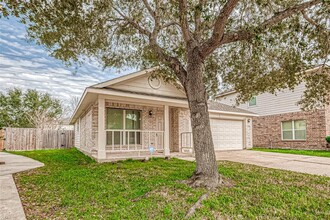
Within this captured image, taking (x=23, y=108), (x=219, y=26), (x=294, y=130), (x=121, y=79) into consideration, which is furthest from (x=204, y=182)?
(x=23, y=108)

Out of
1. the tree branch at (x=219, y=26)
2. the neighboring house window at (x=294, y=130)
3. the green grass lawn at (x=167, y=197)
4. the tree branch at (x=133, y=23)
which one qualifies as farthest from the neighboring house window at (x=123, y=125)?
the neighboring house window at (x=294, y=130)

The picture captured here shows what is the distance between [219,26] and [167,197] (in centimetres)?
382

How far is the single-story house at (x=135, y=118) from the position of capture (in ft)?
29.4

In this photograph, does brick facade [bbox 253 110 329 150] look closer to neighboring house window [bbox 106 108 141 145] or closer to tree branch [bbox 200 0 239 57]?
neighboring house window [bbox 106 108 141 145]

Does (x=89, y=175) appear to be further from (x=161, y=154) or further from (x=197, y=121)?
(x=161, y=154)

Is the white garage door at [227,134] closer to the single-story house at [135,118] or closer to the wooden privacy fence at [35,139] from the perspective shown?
the single-story house at [135,118]

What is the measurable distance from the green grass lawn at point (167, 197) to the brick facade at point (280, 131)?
32.5ft

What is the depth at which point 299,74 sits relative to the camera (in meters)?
6.94

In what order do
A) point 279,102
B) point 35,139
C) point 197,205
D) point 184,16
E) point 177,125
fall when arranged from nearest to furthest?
1. point 197,205
2. point 184,16
3. point 177,125
4. point 279,102
5. point 35,139

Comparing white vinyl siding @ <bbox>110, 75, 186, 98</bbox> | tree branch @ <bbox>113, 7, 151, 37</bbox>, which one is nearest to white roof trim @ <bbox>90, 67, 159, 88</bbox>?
white vinyl siding @ <bbox>110, 75, 186, 98</bbox>

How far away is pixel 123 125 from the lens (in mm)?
10523

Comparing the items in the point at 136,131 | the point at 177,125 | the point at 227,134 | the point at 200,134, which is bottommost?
the point at 227,134

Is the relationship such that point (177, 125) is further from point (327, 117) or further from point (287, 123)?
point (327, 117)

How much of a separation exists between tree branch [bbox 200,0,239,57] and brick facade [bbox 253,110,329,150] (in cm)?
1254
